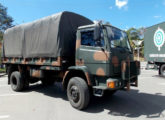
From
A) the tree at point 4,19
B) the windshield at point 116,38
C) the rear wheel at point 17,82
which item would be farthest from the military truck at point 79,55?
the tree at point 4,19

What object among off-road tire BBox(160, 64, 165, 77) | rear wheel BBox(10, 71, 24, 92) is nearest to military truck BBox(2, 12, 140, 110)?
rear wheel BBox(10, 71, 24, 92)

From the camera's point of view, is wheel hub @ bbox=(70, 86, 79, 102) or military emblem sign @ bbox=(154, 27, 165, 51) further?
military emblem sign @ bbox=(154, 27, 165, 51)

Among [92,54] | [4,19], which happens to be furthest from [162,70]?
[4,19]

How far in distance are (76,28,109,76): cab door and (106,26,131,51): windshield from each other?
0.33 m

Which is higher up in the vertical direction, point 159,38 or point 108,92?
point 159,38

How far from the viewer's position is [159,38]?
10.2 m

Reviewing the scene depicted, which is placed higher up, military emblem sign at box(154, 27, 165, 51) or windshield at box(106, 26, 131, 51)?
military emblem sign at box(154, 27, 165, 51)

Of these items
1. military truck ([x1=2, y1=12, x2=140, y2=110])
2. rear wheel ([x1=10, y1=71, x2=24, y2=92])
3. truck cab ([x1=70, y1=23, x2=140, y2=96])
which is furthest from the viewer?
rear wheel ([x1=10, y1=71, x2=24, y2=92])

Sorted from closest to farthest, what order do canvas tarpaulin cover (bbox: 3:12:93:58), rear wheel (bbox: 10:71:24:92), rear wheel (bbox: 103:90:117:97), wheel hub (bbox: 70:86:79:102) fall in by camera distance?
wheel hub (bbox: 70:86:79:102) < canvas tarpaulin cover (bbox: 3:12:93:58) < rear wheel (bbox: 103:90:117:97) < rear wheel (bbox: 10:71:24:92)

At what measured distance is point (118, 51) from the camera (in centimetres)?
399

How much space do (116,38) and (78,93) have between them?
6.67 feet

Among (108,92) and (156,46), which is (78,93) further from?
(156,46)

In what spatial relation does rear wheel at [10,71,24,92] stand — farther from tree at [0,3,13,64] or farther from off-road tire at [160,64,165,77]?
tree at [0,3,13,64]

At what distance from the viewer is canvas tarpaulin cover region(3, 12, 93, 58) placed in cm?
452
